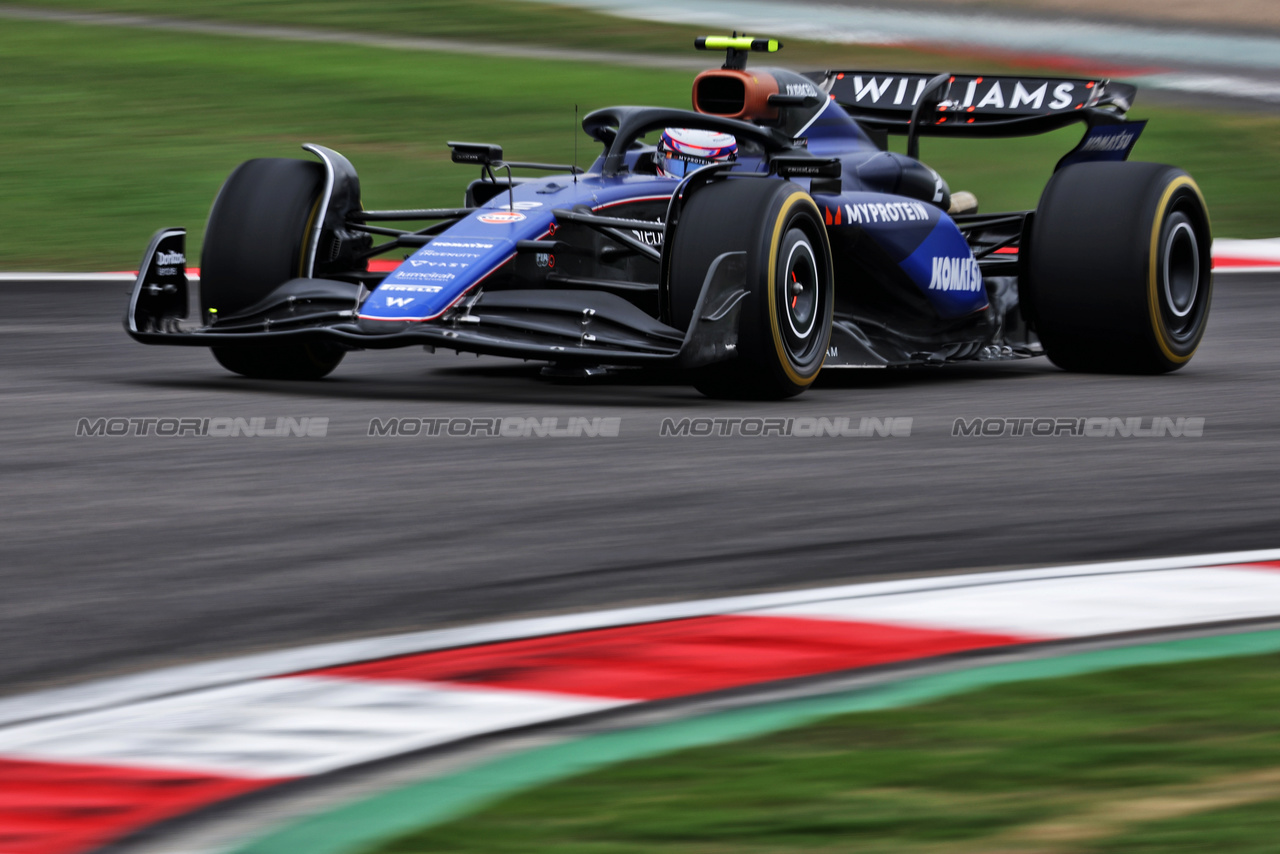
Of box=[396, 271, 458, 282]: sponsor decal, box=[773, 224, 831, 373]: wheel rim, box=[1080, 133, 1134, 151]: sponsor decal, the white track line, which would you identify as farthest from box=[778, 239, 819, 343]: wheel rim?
the white track line

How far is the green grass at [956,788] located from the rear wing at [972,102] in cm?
646

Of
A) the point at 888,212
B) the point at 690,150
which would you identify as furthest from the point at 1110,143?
the point at 690,150

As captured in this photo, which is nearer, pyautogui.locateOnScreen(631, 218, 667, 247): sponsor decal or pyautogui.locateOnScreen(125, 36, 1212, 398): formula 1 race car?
pyautogui.locateOnScreen(125, 36, 1212, 398): formula 1 race car

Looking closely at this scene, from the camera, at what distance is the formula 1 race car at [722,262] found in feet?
23.4

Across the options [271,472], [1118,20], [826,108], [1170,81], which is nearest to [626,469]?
[271,472]

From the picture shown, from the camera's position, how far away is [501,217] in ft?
24.8

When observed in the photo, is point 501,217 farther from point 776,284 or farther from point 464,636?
point 464,636

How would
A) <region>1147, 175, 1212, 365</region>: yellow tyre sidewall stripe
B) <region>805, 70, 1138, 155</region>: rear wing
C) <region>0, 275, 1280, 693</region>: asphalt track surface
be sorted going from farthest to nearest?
<region>805, 70, 1138, 155</region>: rear wing → <region>1147, 175, 1212, 365</region>: yellow tyre sidewall stripe → <region>0, 275, 1280, 693</region>: asphalt track surface

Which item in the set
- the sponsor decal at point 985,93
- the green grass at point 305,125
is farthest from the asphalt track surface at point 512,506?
the green grass at point 305,125

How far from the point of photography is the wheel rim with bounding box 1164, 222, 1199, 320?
873cm

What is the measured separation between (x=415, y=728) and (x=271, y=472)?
100 inches
